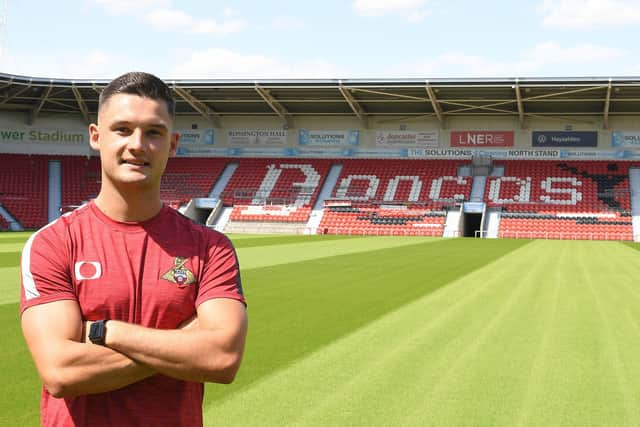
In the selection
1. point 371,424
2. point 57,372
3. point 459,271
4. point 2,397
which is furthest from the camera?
point 459,271

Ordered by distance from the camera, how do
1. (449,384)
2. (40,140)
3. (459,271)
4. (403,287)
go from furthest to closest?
(40,140), (459,271), (403,287), (449,384)

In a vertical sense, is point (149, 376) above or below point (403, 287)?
above

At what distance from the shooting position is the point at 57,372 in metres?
2.26

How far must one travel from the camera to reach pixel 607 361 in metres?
7.24

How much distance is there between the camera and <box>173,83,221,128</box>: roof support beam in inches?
1731

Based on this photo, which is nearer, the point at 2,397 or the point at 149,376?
the point at 149,376

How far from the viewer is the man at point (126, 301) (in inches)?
89.4

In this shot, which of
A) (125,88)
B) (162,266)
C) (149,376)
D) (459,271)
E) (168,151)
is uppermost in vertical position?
(125,88)

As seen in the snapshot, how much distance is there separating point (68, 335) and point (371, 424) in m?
3.20

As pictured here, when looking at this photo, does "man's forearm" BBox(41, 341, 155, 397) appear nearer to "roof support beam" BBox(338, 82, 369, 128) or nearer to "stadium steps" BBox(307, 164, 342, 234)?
"roof support beam" BBox(338, 82, 369, 128)

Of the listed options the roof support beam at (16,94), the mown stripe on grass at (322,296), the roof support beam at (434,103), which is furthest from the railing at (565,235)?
the roof support beam at (16,94)

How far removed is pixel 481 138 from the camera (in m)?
46.5

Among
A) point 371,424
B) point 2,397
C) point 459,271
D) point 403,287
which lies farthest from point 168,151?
point 459,271

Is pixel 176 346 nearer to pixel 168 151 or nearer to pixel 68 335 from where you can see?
pixel 68 335
